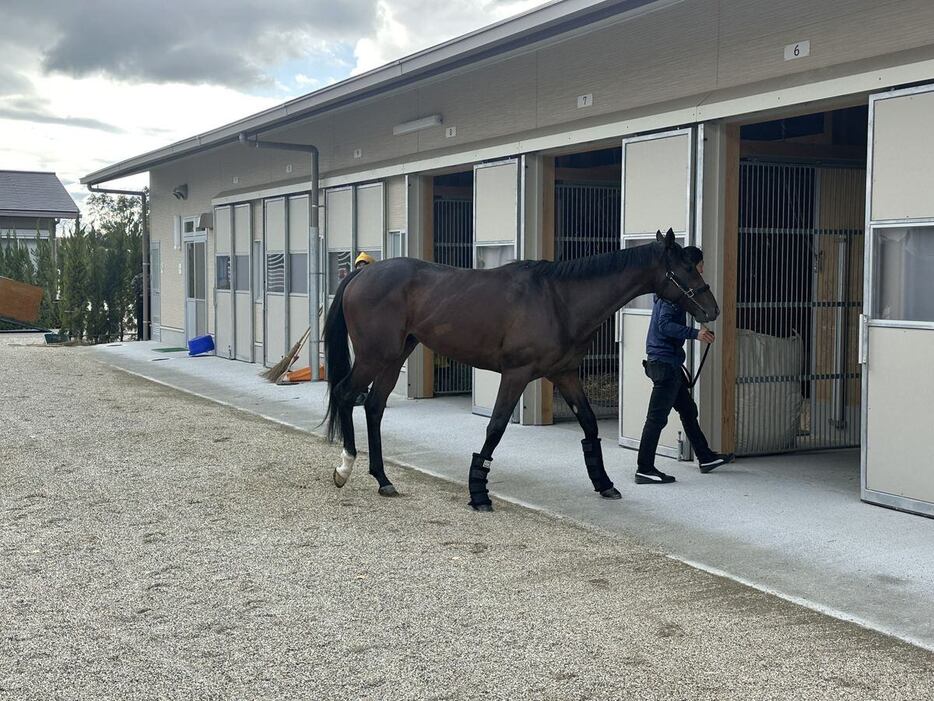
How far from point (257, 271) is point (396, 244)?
4.72 metres

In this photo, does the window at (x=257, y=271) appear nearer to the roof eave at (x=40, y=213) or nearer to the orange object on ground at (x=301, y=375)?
the orange object on ground at (x=301, y=375)

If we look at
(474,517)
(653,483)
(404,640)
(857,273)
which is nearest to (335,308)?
(474,517)

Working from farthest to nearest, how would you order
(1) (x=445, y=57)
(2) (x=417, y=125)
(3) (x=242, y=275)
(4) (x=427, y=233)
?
(3) (x=242, y=275)
(4) (x=427, y=233)
(2) (x=417, y=125)
(1) (x=445, y=57)

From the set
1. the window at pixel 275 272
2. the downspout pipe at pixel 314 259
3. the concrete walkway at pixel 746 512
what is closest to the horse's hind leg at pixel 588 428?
the concrete walkway at pixel 746 512

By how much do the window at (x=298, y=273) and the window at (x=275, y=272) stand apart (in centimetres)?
23

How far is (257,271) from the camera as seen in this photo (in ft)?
56.2

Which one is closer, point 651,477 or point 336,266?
point 651,477

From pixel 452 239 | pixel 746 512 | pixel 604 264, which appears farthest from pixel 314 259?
pixel 746 512

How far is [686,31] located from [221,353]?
484 inches

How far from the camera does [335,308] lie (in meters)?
7.65

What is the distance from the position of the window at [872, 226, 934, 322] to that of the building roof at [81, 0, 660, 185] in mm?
2514

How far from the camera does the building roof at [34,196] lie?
38.8m

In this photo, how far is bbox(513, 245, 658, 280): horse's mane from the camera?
6.93 m

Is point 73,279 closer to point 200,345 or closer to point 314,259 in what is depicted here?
point 200,345
